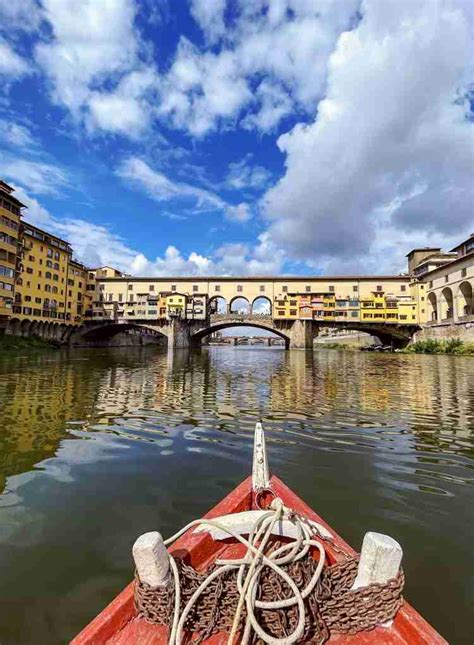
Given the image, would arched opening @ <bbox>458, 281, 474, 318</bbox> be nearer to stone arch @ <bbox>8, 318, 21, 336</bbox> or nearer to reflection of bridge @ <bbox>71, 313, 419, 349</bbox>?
reflection of bridge @ <bbox>71, 313, 419, 349</bbox>

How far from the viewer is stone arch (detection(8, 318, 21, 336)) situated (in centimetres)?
5091

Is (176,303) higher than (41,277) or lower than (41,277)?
lower

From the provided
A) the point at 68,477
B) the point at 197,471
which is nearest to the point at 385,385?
the point at 197,471

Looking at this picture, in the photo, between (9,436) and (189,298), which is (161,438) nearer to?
(9,436)

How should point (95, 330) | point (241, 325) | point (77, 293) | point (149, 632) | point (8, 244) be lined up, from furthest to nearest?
1. point (95, 330)
2. point (77, 293)
3. point (241, 325)
4. point (8, 244)
5. point (149, 632)

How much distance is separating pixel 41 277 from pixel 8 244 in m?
9.18

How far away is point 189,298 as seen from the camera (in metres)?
66.6

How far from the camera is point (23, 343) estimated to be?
49.9 meters

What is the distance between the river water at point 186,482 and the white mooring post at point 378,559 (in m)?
1.22

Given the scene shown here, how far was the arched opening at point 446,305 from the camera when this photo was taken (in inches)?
2346

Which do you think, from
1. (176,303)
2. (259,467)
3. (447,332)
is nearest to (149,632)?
(259,467)

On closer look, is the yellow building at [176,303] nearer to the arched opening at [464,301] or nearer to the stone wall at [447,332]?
the stone wall at [447,332]

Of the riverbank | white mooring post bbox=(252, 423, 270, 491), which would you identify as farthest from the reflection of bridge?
white mooring post bbox=(252, 423, 270, 491)

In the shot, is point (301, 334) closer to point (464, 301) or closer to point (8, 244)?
point (464, 301)
